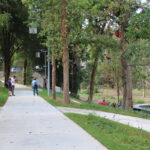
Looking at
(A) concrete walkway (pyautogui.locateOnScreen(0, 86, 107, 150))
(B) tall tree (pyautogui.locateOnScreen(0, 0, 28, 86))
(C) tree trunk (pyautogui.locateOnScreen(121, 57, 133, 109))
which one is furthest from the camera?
(B) tall tree (pyautogui.locateOnScreen(0, 0, 28, 86))

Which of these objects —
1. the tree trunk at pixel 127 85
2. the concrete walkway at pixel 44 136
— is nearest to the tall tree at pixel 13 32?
the tree trunk at pixel 127 85

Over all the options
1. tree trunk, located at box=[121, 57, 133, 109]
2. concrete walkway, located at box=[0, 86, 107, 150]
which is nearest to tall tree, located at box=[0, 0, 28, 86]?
tree trunk, located at box=[121, 57, 133, 109]

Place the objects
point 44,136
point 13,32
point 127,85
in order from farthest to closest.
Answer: point 13,32
point 127,85
point 44,136

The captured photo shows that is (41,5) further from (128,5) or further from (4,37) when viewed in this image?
(4,37)

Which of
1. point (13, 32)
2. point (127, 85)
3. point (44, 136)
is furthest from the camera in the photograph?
point (13, 32)

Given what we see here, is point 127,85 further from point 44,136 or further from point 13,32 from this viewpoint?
point 13,32

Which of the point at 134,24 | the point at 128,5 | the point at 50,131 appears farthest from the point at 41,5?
the point at 50,131

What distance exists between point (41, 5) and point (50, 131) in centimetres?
1320

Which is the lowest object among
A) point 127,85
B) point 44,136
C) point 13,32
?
point 44,136

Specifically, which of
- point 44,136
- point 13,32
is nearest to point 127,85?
point 44,136

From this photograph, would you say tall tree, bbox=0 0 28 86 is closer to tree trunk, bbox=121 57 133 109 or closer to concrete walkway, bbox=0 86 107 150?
tree trunk, bbox=121 57 133 109

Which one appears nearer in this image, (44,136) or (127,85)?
(44,136)

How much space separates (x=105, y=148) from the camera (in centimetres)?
571

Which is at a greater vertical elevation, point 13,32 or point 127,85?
point 13,32
